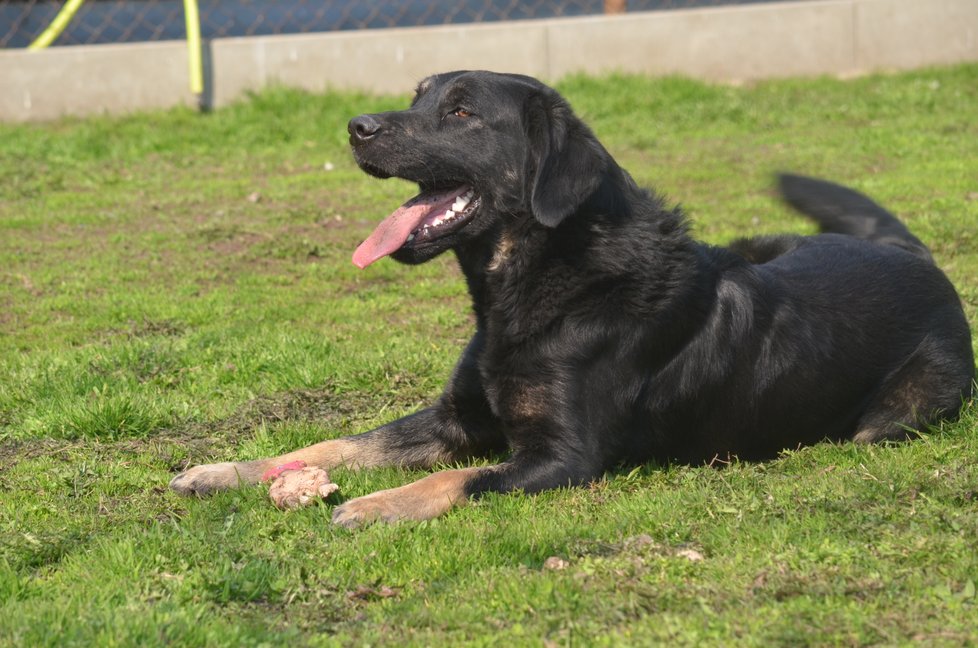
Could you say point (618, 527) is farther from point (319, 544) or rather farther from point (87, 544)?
point (87, 544)

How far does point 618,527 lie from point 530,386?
783mm

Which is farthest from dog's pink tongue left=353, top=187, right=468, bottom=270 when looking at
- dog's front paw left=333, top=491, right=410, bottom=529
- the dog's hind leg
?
the dog's hind leg

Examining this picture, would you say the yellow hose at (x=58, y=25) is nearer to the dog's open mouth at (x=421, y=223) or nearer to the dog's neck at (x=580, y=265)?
the dog's open mouth at (x=421, y=223)

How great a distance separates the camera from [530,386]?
4945 mm

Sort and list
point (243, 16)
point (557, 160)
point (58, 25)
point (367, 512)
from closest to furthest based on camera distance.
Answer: point (367, 512) → point (557, 160) → point (58, 25) → point (243, 16)

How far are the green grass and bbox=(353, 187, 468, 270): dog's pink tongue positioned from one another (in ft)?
3.12

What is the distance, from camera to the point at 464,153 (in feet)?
17.1

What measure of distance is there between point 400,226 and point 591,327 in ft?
3.11

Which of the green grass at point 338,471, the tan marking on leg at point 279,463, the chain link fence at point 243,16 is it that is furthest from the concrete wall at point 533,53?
the tan marking on leg at point 279,463

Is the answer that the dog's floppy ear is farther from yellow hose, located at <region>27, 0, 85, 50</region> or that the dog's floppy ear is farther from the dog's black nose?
yellow hose, located at <region>27, 0, 85, 50</region>

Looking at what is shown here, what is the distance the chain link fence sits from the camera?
14.8m

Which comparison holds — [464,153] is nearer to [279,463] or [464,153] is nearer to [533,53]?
[279,463]

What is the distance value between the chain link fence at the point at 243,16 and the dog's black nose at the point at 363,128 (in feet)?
32.1

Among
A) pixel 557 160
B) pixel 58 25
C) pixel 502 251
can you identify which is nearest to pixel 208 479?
pixel 502 251
